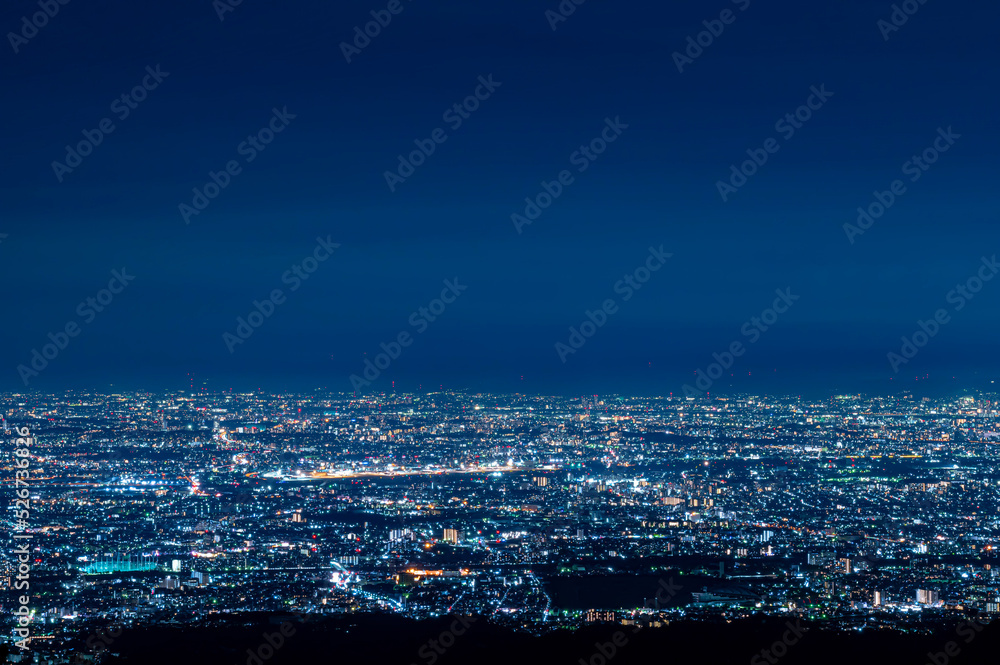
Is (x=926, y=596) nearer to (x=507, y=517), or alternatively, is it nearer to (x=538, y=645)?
(x=538, y=645)

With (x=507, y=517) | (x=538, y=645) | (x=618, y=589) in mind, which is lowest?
(x=538, y=645)

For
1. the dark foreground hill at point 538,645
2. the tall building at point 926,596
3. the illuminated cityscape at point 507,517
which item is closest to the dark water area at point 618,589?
the illuminated cityscape at point 507,517

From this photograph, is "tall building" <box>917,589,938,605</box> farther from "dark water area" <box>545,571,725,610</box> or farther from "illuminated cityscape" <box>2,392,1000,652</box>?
"dark water area" <box>545,571,725,610</box>

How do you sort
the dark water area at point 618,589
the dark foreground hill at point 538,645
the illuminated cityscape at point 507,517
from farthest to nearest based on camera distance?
the illuminated cityscape at point 507,517, the dark water area at point 618,589, the dark foreground hill at point 538,645

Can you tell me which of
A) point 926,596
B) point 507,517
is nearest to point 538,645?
point 926,596

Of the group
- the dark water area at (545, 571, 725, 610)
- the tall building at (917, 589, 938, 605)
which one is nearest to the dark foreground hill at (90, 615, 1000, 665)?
the tall building at (917, 589, 938, 605)

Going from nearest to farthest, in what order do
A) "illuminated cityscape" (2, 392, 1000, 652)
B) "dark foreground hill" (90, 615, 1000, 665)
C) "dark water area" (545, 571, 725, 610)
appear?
"dark foreground hill" (90, 615, 1000, 665) < "dark water area" (545, 571, 725, 610) < "illuminated cityscape" (2, 392, 1000, 652)

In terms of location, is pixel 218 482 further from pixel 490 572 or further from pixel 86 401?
pixel 86 401

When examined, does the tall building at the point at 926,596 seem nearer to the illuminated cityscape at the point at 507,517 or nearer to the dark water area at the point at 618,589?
the illuminated cityscape at the point at 507,517
